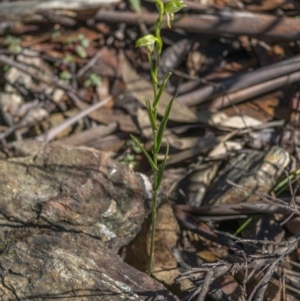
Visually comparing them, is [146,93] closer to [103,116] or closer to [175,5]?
[103,116]

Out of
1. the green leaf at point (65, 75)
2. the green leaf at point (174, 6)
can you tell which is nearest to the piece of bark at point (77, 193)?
the green leaf at point (174, 6)

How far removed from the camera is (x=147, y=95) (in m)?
3.64

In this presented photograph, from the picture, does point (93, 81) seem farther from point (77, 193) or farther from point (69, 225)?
point (69, 225)

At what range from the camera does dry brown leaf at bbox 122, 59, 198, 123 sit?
3498 mm

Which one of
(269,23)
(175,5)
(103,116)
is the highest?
(175,5)

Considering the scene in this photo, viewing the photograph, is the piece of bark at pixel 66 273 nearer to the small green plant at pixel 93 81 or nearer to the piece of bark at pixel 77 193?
the piece of bark at pixel 77 193

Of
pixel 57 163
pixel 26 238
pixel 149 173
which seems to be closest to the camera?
pixel 26 238

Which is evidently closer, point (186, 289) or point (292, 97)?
point (186, 289)

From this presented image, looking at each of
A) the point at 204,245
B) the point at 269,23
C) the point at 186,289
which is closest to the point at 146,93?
the point at 269,23

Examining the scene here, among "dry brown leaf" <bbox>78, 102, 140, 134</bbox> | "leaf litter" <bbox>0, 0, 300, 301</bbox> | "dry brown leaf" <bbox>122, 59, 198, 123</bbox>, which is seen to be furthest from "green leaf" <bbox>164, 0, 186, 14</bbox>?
"dry brown leaf" <bbox>78, 102, 140, 134</bbox>

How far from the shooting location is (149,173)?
3320 mm

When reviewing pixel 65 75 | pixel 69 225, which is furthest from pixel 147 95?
pixel 69 225

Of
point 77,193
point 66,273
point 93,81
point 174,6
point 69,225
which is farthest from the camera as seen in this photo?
point 93,81

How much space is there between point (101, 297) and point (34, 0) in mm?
2178
